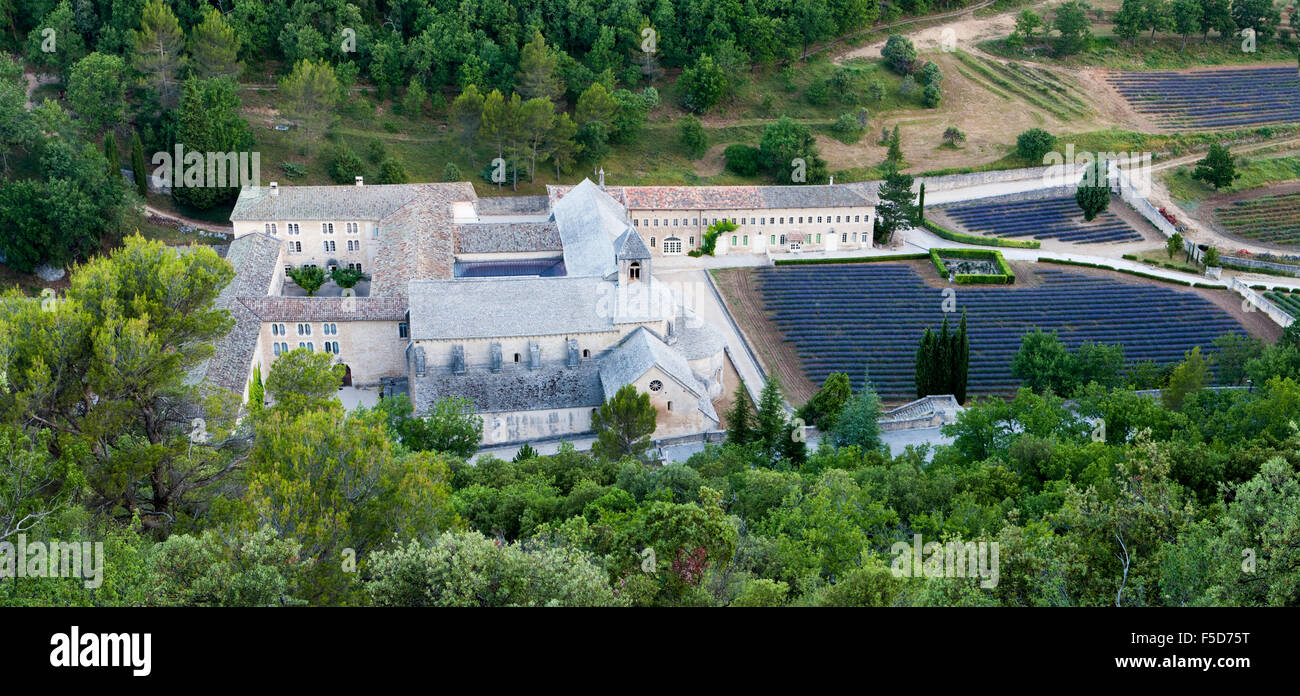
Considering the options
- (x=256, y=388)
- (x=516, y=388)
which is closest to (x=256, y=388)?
(x=256, y=388)

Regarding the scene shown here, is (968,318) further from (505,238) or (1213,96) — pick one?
(1213,96)

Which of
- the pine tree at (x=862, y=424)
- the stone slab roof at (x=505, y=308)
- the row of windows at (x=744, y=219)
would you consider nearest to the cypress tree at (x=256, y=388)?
the stone slab roof at (x=505, y=308)

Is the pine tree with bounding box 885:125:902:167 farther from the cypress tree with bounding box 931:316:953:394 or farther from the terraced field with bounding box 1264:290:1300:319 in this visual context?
the cypress tree with bounding box 931:316:953:394

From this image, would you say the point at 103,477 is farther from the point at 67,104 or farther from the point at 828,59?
the point at 828,59

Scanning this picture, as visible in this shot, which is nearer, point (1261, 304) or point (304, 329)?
point (304, 329)

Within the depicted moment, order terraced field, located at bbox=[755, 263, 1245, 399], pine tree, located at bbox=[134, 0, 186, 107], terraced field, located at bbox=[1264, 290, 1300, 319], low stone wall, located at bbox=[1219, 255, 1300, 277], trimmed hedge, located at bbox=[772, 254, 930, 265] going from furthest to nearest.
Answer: pine tree, located at bbox=[134, 0, 186, 107] < low stone wall, located at bbox=[1219, 255, 1300, 277] < trimmed hedge, located at bbox=[772, 254, 930, 265] < terraced field, located at bbox=[1264, 290, 1300, 319] < terraced field, located at bbox=[755, 263, 1245, 399]

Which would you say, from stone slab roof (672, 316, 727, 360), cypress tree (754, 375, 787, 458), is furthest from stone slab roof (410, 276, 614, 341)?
cypress tree (754, 375, 787, 458)
